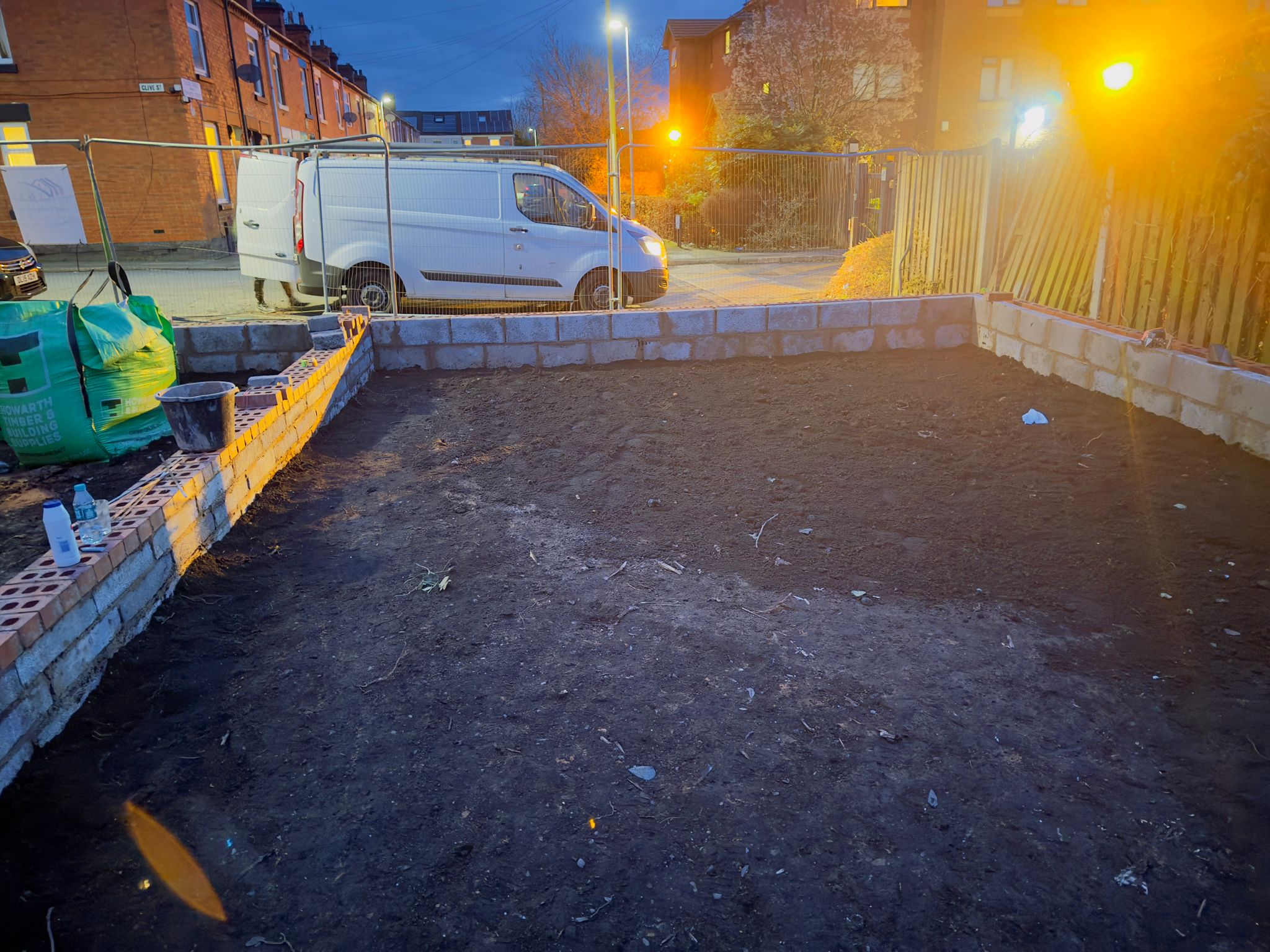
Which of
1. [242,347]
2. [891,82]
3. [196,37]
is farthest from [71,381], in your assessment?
[891,82]

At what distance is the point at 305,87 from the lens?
31906mm

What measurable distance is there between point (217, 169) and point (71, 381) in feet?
63.3

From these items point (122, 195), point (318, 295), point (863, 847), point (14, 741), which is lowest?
point (863, 847)

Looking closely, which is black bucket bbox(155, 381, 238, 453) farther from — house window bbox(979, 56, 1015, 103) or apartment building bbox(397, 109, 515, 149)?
apartment building bbox(397, 109, 515, 149)

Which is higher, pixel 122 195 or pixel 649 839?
pixel 122 195

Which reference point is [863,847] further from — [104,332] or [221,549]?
[104,332]

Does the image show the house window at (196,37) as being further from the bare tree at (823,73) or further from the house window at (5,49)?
the bare tree at (823,73)

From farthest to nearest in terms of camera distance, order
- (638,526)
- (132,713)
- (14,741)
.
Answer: (638,526) < (132,713) < (14,741)

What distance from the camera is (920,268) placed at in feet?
33.5

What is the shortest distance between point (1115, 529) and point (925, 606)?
57.1 inches

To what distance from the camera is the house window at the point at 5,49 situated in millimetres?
18922

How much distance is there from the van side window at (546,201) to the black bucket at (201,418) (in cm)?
643

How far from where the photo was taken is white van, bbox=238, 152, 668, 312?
390 inches

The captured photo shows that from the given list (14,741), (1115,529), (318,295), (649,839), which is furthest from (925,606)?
(318,295)
